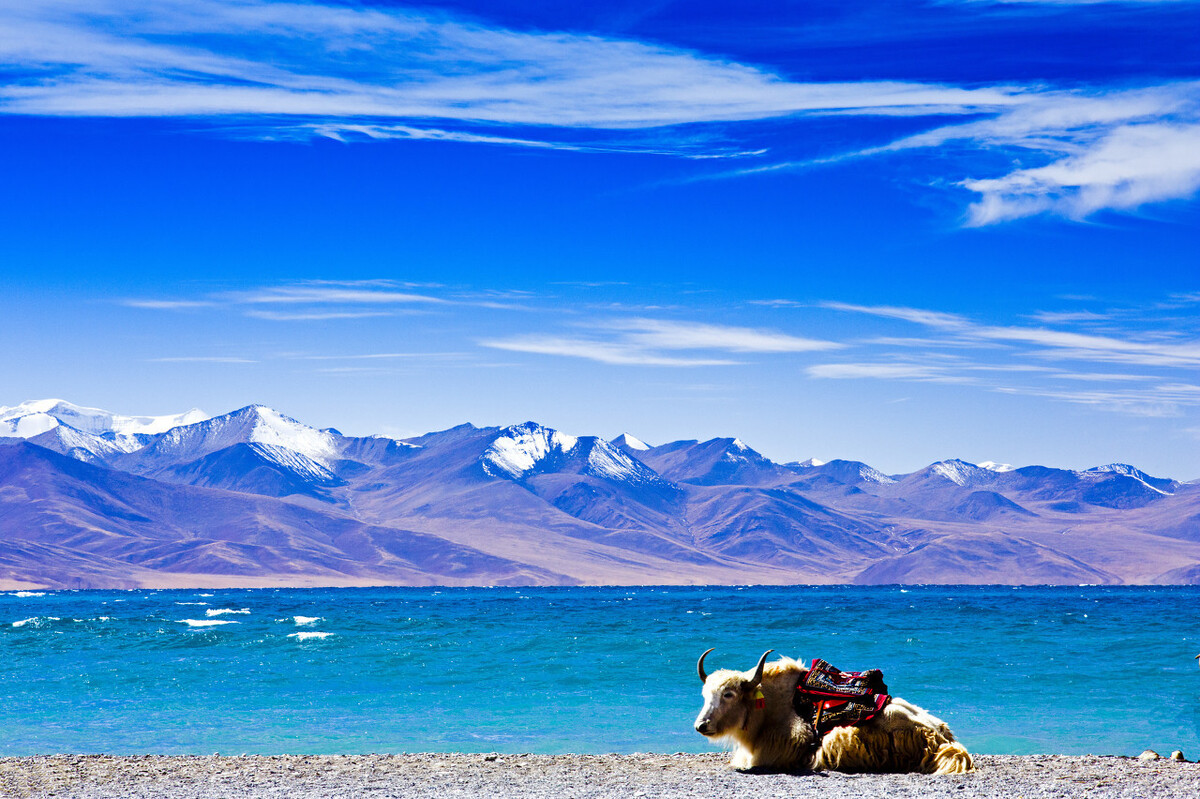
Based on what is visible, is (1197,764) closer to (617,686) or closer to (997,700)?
(997,700)

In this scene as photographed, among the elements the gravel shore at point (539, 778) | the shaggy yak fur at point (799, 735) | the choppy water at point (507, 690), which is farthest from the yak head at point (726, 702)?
the choppy water at point (507, 690)

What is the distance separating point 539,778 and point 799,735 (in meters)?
2.43

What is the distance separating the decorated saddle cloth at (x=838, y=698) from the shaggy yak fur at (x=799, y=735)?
0.21 feet

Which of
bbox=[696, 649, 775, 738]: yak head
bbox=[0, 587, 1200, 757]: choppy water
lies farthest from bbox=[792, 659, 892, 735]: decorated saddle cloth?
bbox=[0, 587, 1200, 757]: choppy water

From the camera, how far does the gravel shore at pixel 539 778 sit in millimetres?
9734

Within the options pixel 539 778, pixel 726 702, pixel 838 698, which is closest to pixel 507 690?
pixel 539 778

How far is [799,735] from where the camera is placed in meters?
10.8

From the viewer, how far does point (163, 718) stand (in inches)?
691

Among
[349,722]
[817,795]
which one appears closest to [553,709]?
[349,722]

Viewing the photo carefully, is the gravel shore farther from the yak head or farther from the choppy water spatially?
the choppy water

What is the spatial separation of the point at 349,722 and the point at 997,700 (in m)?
10.2

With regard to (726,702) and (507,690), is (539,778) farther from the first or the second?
(507,690)

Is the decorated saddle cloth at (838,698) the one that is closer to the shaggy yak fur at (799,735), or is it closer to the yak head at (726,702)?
the shaggy yak fur at (799,735)

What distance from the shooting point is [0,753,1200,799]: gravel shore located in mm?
9734
